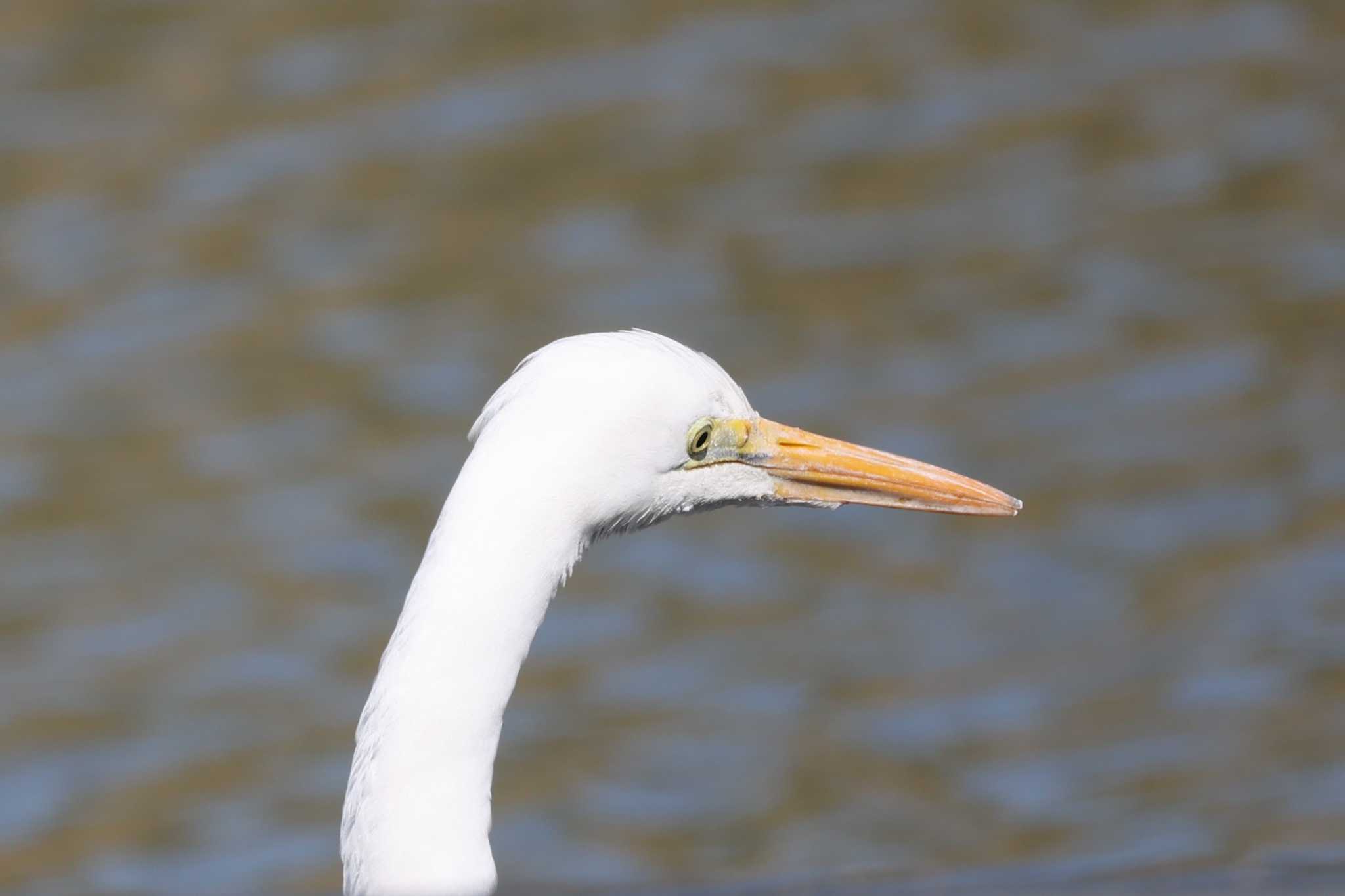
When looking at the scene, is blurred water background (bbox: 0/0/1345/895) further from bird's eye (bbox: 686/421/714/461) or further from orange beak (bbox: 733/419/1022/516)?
bird's eye (bbox: 686/421/714/461)

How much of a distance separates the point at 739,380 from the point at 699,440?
6.12 metres

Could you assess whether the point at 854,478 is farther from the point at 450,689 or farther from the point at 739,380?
the point at 739,380

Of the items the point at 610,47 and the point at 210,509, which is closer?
the point at 210,509

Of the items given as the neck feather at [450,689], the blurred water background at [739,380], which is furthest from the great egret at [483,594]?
the blurred water background at [739,380]

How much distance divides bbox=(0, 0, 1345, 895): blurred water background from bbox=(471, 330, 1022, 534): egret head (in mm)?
3787

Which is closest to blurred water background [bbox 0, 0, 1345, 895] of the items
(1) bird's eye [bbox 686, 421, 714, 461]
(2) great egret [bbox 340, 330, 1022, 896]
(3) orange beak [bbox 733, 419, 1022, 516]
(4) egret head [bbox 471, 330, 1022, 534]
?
(3) orange beak [bbox 733, 419, 1022, 516]

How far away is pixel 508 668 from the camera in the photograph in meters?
3.98

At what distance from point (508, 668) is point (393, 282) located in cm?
800

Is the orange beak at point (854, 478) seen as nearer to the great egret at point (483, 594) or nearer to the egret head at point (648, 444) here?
the egret head at point (648, 444)

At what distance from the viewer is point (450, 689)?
3928 millimetres

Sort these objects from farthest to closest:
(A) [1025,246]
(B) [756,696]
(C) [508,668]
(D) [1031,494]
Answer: (A) [1025,246] → (D) [1031,494] → (B) [756,696] → (C) [508,668]

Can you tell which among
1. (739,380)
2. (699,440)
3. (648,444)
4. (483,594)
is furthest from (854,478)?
(739,380)

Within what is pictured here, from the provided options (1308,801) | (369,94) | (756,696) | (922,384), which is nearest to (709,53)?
(369,94)

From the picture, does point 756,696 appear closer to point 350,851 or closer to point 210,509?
point 210,509
